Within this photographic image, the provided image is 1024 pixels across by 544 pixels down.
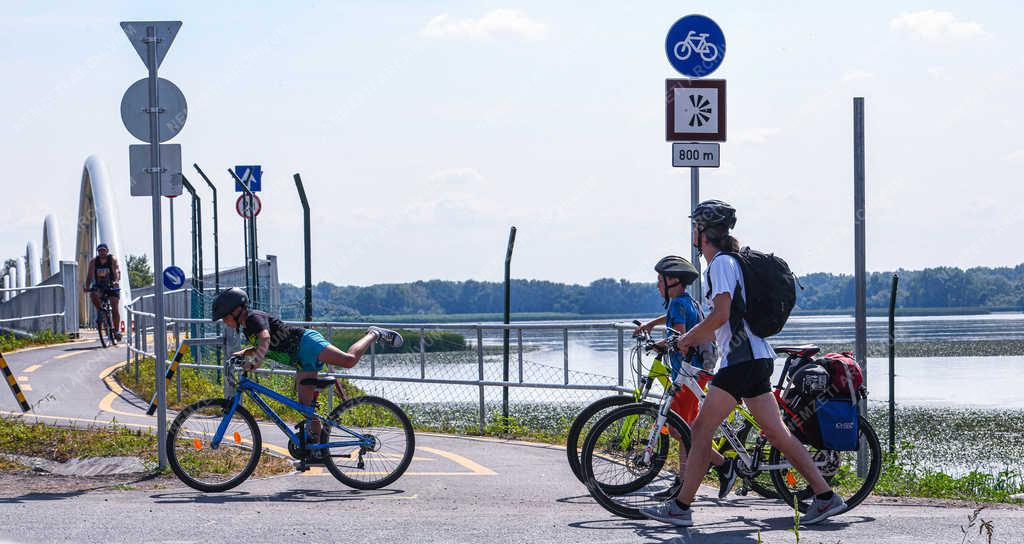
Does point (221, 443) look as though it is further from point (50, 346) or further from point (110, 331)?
point (50, 346)

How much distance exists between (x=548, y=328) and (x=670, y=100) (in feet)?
10.5

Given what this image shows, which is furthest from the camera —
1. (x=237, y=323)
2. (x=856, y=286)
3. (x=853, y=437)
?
(x=856, y=286)

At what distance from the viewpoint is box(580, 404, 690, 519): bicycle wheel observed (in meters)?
7.18

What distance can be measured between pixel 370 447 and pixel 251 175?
60.3ft

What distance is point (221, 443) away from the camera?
8523 millimetres

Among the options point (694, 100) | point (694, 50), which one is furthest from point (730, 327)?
point (694, 50)

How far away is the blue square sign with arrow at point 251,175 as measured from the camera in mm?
25898

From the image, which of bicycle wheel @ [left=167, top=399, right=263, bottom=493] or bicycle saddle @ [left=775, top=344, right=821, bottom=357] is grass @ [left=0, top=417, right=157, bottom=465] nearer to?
bicycle wheel @ [left=167, top=399, right=263, bottom=493]

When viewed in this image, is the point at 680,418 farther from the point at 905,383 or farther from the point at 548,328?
the point at 905,383

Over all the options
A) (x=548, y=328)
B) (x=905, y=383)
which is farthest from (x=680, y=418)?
(x=905, y=383)

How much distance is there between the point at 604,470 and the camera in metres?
7.29

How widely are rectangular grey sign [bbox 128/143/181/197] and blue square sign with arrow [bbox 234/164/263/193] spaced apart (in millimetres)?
17087

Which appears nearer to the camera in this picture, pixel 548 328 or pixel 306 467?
pixel 306 467

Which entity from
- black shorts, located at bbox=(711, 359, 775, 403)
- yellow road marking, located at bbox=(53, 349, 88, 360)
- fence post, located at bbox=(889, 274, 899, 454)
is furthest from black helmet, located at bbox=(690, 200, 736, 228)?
yellow road marking, located at bbox=(53, 349, 88, 360)
